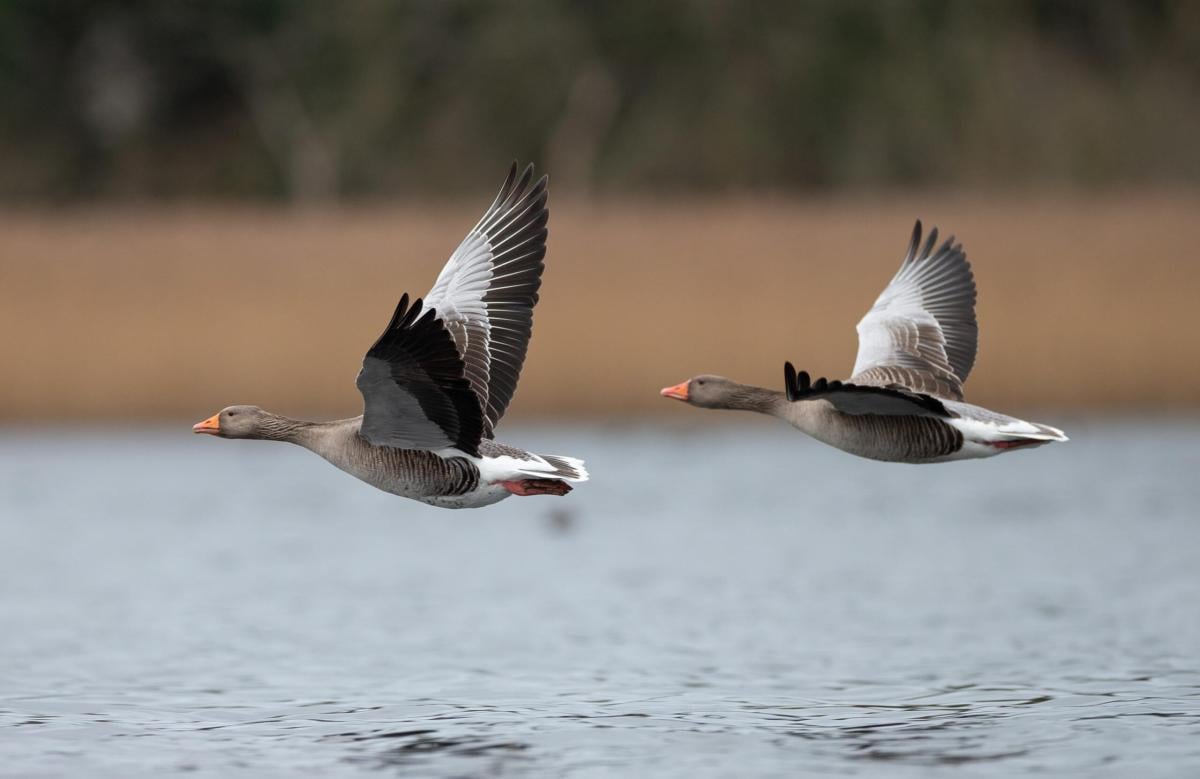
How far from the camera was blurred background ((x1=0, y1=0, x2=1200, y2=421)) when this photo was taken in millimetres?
23469

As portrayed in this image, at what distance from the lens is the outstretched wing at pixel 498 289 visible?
11547 millimetres

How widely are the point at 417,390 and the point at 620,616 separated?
568 cm

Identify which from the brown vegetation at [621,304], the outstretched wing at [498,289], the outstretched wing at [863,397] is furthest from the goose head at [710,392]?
the brown vegetation at [621,304]

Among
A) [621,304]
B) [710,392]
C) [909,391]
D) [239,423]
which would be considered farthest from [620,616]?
[621,304]

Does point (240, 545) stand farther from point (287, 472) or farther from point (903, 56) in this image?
point (903, 56)

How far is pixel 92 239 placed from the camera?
25.4 metres

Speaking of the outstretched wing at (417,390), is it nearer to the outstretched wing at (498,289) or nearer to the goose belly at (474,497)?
the goose belly at (474,497)

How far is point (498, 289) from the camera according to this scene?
1172cm

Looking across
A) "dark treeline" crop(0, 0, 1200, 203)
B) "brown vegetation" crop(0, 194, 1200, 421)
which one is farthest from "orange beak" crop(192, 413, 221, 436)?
"dark treeline" crop(0, 0, 1200, 203)

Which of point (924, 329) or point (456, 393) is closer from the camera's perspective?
point (456, 393)

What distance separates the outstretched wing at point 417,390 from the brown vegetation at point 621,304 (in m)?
12.3

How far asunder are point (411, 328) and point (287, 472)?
17409 mm

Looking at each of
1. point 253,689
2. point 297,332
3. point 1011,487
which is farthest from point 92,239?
point 253,689

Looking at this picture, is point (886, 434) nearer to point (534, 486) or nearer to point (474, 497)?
point (534, 486)
